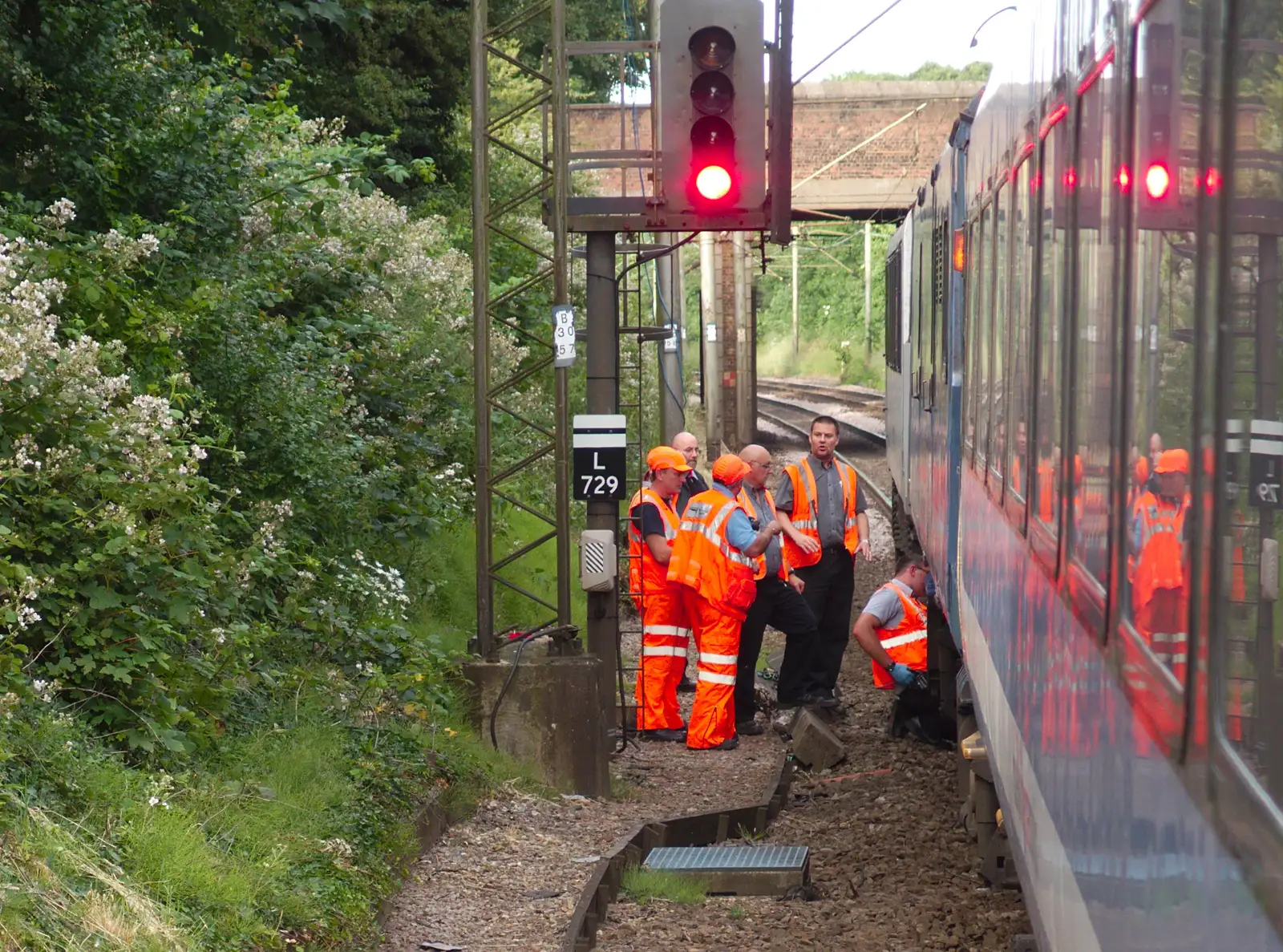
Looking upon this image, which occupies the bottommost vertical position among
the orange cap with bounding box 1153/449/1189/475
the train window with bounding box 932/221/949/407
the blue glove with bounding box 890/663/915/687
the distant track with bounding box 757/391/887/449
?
the blue glove with bounding box 890/663/915/687

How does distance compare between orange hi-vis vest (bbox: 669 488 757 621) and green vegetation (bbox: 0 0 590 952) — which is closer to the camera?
green vegetation (bbox: 0 0 590 952)

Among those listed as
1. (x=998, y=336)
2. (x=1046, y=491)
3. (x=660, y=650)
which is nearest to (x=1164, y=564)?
(x=1046, y=491)

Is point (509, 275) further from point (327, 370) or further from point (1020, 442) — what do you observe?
point (1020, 442)

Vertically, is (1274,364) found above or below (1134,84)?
below

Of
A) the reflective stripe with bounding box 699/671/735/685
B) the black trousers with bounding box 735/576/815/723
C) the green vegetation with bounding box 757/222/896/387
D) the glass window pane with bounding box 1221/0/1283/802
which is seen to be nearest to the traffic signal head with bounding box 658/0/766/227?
the reflective stripe with bounding box 699/671/735/685

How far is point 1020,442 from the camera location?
5.23m

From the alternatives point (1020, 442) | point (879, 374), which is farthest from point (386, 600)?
point (879, 374)

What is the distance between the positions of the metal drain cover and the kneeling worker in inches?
133

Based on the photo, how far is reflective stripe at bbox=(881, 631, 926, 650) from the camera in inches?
465

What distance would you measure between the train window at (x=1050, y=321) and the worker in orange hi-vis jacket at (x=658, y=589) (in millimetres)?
6447

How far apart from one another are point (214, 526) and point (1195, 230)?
5841mm

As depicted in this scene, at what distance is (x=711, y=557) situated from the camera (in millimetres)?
10875

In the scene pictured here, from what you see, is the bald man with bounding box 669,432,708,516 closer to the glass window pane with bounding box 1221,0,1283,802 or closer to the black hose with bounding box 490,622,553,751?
the black hose with bounding box 490,622,553,751

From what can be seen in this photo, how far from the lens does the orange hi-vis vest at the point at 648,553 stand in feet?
37.0
